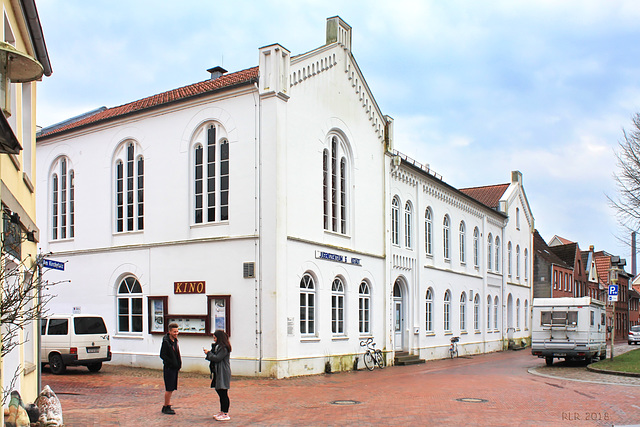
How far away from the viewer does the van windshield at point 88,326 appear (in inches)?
816

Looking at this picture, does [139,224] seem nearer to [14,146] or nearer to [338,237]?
[338,237]

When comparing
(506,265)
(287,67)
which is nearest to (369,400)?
(287,67)

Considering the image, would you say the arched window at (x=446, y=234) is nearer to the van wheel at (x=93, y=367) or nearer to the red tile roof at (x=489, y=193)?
the red tile roof at (x=489, y=193)

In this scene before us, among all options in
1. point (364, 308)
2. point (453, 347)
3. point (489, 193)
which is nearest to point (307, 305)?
point (364, 308)

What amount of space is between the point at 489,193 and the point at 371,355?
2593 centimetres

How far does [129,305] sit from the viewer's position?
23.6 m

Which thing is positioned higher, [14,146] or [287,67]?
[287,67]

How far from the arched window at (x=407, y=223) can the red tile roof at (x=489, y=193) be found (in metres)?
15.8

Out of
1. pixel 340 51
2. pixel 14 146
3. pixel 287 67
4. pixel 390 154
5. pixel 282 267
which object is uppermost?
pixel 340 51

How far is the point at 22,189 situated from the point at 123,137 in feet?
42.3

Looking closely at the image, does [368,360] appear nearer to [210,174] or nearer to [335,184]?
[335,184]

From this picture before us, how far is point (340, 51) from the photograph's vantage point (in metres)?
25.1

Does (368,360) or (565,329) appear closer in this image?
(368,360)

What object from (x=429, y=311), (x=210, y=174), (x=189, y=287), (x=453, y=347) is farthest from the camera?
(x=453, y=347)
